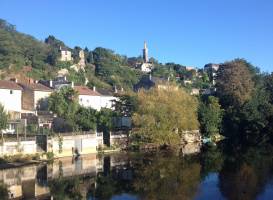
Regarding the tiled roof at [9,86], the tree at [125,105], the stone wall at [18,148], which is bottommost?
the stone wall at [18,148]

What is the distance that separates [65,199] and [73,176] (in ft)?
34.0

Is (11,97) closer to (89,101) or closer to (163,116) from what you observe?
(89,101)

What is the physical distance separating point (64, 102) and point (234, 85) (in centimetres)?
3653

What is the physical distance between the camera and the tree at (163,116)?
6925 cm

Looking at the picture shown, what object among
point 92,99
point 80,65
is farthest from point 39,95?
point 80,65

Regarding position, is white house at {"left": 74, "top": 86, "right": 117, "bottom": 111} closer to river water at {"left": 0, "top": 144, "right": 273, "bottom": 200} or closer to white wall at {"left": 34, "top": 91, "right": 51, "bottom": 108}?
white wall at {"left": 34, "top": 91, "right": 51, "bottom": 108}

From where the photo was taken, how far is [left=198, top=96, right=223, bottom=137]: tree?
8456cm

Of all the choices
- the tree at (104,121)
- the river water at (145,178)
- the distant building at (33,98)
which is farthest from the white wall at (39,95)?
the river water at (145,178)

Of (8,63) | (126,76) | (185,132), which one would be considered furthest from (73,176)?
(126,76)

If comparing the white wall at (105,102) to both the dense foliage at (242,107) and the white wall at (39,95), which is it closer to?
the white wall at (39,95)

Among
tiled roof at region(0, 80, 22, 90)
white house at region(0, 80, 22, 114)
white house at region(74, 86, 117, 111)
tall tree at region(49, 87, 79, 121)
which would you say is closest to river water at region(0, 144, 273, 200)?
tall tree at region(49, 87, 79, 121)

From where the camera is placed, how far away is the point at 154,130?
69.2 meters

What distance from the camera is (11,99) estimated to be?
7712 cm

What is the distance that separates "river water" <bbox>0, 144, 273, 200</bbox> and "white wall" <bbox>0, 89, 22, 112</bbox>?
2173 centimetres
